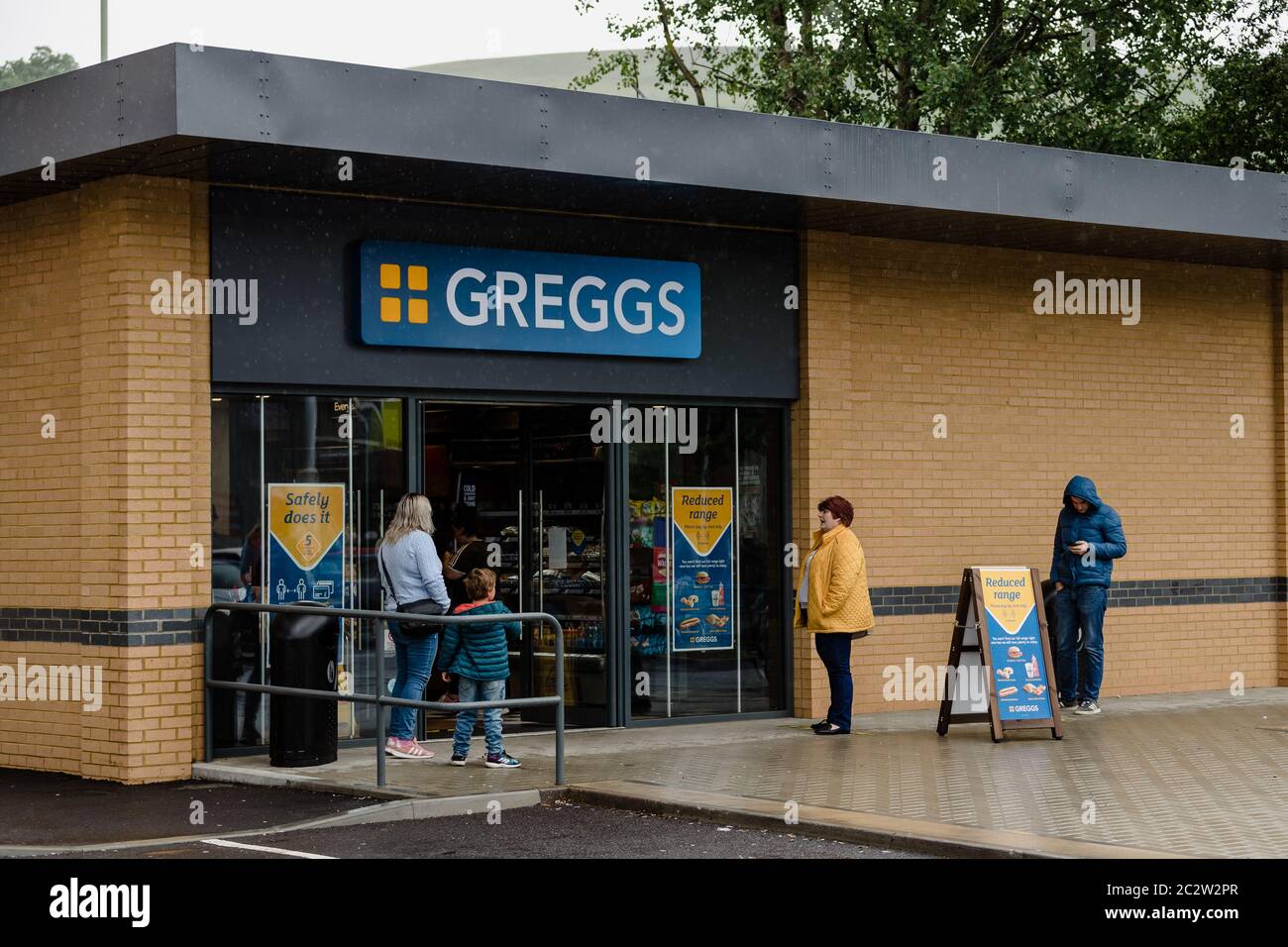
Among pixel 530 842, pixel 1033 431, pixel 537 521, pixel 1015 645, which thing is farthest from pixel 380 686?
pixel 1033 431

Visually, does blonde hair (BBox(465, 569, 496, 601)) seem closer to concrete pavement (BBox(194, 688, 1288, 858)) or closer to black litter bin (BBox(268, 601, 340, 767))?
black litter bin (BBox(268, 601, 340, 767))

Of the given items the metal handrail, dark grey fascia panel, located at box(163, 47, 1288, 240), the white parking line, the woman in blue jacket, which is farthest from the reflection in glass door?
the white parking line

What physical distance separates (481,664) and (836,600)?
2901mm

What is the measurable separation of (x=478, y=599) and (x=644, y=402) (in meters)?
2.72

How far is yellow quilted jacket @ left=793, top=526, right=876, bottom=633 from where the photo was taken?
11.8m

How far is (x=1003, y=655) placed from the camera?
11.9 m

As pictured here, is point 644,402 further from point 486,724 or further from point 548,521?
point 486,724

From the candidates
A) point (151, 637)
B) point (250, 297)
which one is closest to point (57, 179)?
point (250, 297)

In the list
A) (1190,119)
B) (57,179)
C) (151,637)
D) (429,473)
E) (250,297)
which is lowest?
(151,637)

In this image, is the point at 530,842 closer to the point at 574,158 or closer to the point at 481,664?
the point at 481,664

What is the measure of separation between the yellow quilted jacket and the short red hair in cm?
8

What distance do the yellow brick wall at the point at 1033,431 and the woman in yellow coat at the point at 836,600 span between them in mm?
1089

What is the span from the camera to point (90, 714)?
10688 millimetres

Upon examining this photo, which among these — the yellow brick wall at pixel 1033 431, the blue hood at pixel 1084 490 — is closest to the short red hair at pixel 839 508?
the yellow brick wall at pixel 1033 431
